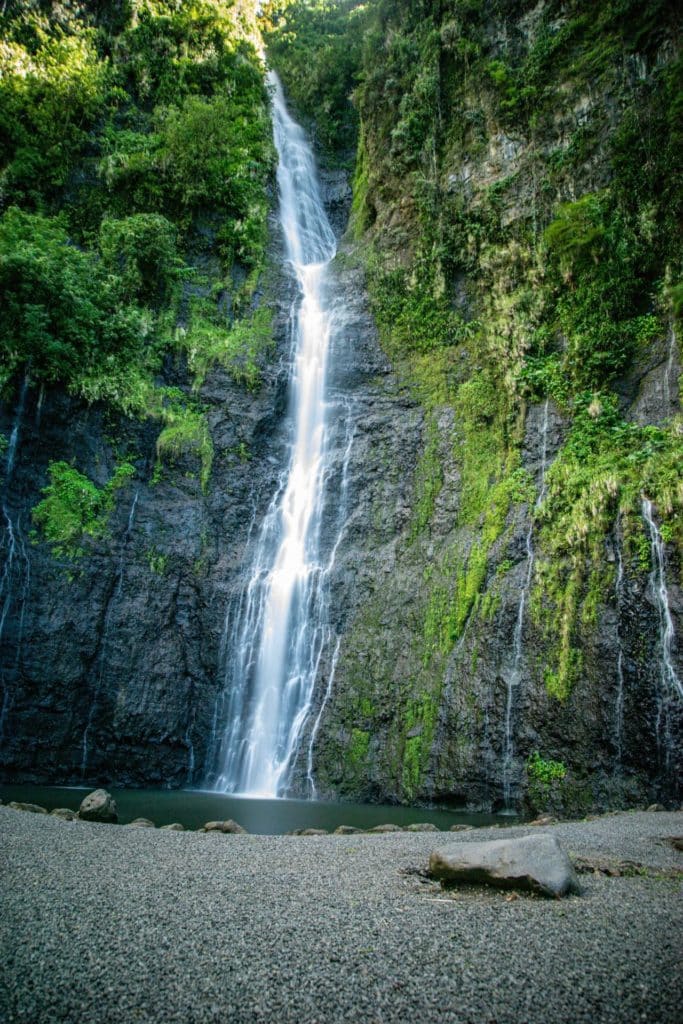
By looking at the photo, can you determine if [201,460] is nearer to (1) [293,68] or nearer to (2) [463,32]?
(2) [463,32]

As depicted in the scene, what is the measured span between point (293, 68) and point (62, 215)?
16.6 m

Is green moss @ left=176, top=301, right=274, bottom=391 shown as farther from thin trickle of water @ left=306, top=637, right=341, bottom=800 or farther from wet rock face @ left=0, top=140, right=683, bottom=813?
thin trickle of water @ left=306, top=637, right=341, bottom=800

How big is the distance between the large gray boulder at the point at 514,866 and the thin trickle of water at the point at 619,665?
551 centimetres

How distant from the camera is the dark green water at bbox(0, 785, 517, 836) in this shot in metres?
8.90

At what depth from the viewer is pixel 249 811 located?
32.8 ft

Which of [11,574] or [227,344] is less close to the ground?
[227,344]

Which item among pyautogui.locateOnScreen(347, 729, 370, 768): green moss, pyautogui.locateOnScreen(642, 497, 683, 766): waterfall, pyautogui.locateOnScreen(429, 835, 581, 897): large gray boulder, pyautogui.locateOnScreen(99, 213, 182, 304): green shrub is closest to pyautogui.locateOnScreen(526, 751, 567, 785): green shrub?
pyautogui.locateOnScreen(642, 497, 683, 766): waterfall

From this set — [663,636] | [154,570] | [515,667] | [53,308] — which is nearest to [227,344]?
[53,308]

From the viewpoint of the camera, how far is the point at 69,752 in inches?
507

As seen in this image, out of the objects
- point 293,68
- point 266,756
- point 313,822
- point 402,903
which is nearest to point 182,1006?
point 402,903

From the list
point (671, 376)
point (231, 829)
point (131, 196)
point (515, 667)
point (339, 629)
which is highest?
point (131, 196)

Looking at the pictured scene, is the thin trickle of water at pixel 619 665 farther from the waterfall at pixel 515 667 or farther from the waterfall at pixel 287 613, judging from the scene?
the waterfall at pixel 287 613

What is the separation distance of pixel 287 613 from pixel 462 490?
520 centimetres

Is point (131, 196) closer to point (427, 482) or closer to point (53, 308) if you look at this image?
point (53, 308)
